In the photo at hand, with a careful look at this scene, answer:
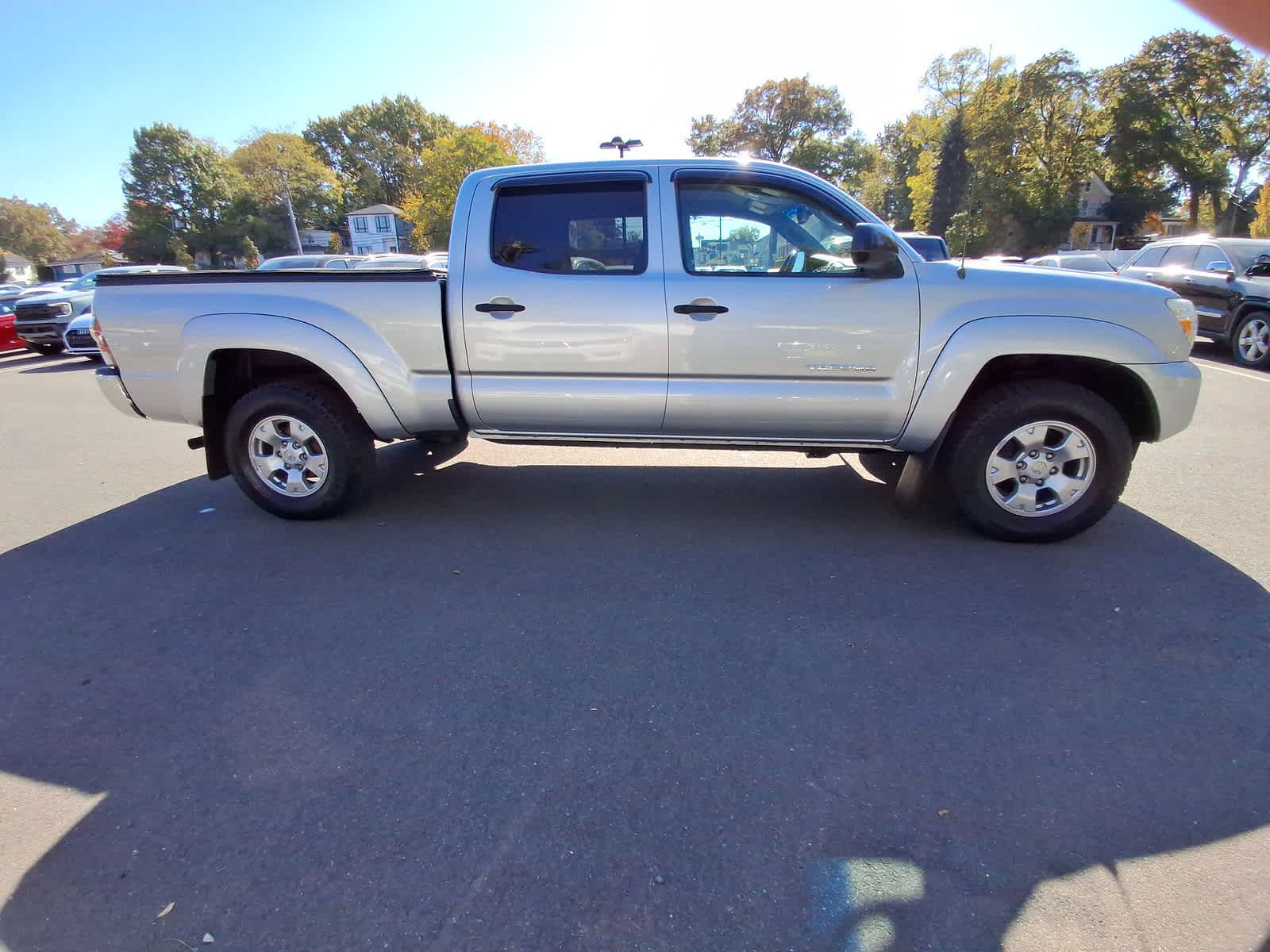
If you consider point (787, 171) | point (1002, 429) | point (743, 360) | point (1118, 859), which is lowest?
point (1118, 859)

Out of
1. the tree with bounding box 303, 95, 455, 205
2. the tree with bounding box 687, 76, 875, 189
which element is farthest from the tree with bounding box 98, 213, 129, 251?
the tree with bounding box 687, 76, 875, 189

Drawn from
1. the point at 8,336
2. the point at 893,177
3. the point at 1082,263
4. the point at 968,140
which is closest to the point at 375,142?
the point at 893,177

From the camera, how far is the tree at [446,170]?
48062mm

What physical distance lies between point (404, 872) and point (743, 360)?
294cm

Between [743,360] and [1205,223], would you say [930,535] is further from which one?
[1205,223]

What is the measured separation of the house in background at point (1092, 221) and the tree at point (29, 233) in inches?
4283

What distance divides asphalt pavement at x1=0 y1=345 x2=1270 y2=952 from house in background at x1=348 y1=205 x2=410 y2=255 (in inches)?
2772

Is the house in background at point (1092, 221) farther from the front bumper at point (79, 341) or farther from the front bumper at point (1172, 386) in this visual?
the front bumper at point (79, 341)

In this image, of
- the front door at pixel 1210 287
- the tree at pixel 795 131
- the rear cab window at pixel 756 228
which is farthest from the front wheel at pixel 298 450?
the tree at pixel 795 131

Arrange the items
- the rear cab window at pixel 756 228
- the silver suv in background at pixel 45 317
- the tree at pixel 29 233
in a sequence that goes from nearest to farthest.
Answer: the rear cab window at pixel 756 228 → the silver suv in background at pixel 45 317 → the tree at pixel 29 233

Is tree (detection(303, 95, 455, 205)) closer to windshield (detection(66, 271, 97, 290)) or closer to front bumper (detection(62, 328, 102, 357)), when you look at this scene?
windshield (detection(66, 271, 97, 290))

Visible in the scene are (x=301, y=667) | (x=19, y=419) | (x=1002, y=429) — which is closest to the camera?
(x=301, y=667)

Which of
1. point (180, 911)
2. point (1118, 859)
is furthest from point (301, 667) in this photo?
point (1118, 859)

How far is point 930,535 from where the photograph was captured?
4.20 meters
